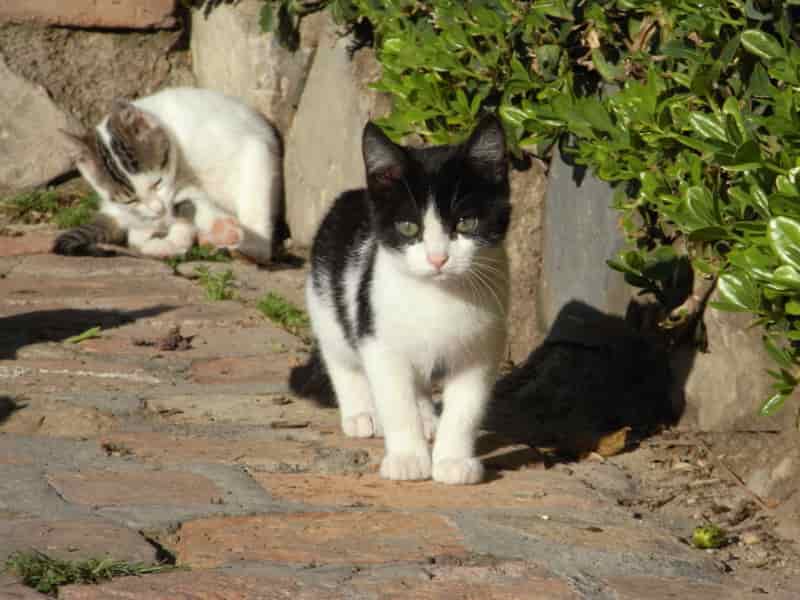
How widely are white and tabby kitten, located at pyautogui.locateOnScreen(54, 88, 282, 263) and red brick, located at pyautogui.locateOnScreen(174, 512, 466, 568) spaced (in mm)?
3803

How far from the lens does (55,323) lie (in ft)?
17.6

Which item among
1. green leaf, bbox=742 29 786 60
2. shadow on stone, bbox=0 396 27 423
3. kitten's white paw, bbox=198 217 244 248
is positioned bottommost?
shadow on stone, bbox=0 396 27 423

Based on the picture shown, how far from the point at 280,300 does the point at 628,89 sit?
245 centimetres

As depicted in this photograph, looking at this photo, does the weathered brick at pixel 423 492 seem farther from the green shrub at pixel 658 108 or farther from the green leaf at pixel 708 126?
the green leaf at pixel 708 126

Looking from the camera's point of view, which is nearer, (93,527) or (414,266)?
(93,527)

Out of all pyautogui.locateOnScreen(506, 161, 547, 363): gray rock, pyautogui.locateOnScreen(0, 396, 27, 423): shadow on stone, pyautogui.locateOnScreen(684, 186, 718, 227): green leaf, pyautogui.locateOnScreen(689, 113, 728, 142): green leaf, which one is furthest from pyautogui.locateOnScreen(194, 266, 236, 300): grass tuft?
Answer: pyautogui.locateOnScreen(689, 113, 728, 142): green leaf

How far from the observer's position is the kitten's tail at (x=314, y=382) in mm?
4660

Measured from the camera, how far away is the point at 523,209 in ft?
16.4

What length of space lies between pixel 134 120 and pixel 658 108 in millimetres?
4094

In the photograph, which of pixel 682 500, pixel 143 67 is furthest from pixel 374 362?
pixel 143 67

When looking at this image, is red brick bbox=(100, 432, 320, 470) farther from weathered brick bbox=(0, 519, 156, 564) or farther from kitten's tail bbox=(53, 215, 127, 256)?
kitten's tail bbox=(53, 215, 127, 256)

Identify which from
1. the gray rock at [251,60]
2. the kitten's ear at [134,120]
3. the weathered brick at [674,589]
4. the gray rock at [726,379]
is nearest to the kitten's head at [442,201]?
the gray rock at [726,379]

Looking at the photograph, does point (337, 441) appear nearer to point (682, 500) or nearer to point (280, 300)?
point (682, 500)

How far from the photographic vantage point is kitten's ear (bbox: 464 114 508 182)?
12.2 ft
